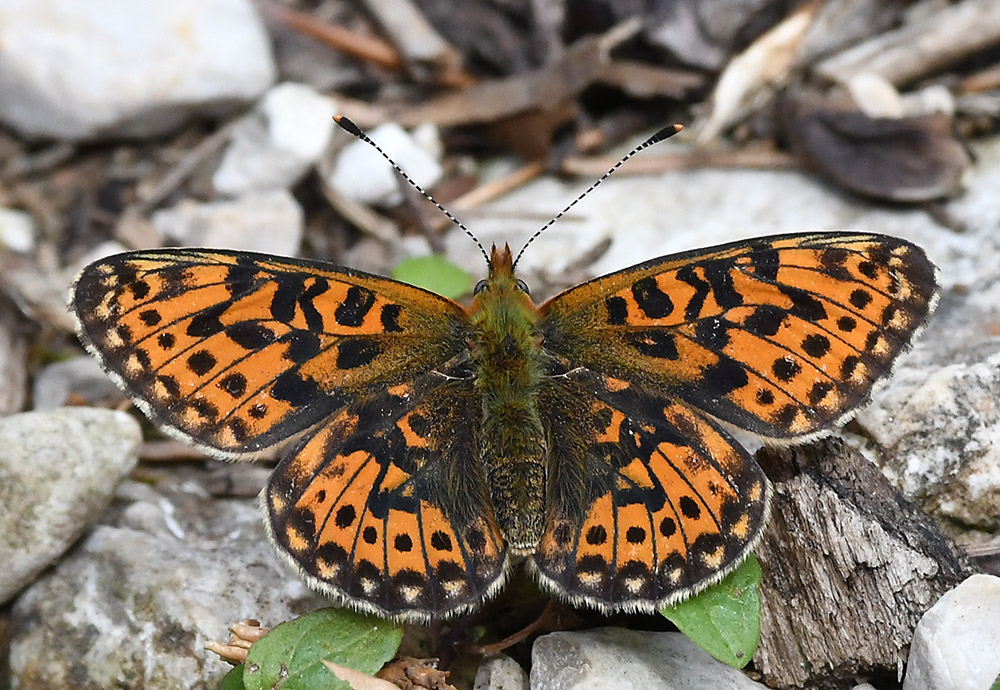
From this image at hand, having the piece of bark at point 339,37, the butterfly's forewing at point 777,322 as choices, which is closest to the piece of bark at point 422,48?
the piece of bark at point 339,37

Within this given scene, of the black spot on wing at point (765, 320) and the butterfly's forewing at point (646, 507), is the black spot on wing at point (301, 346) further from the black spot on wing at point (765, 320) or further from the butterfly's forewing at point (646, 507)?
the black spot on wing at point (765, 320)

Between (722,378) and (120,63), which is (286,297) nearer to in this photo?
(722,378)

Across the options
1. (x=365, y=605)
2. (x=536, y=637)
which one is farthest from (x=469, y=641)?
(x=365, y=605)

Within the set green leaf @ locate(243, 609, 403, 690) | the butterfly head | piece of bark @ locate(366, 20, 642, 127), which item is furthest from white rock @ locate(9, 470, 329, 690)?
piece of bark @ locate(366, 20, 642, 127)

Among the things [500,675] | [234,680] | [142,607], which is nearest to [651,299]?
[500,675]

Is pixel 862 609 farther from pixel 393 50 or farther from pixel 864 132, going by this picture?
pixel 393 50

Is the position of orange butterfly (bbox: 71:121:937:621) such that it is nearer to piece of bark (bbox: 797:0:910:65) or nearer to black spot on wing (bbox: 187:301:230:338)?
black spot on wing (bbox: 187:301:230:338)
